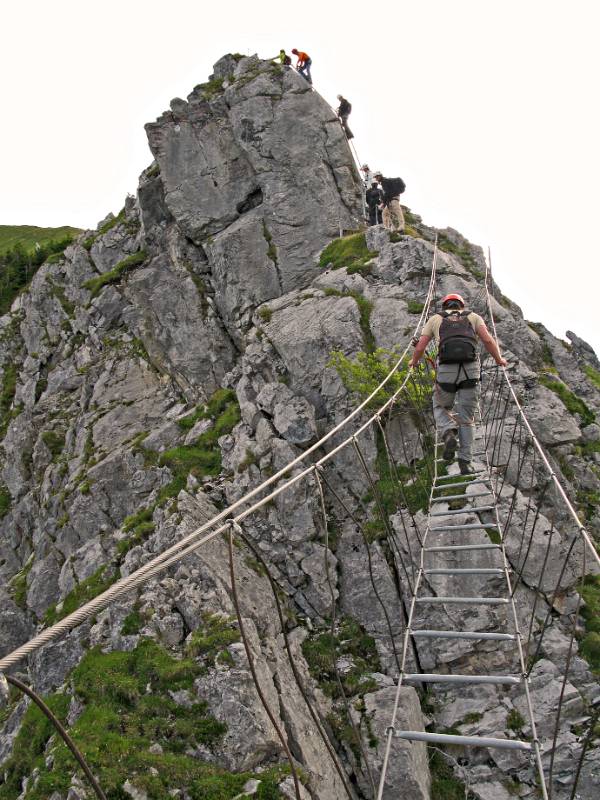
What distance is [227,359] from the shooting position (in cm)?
2106

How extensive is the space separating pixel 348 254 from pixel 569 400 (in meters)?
9.13

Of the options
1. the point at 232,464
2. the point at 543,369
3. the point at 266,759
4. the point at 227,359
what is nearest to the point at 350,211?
the point at 227,359

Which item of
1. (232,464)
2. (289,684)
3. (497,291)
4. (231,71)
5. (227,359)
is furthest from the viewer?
(231,71)

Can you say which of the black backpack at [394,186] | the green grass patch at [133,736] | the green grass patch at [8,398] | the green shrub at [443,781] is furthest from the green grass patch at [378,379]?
the green grass patch at [8,398]

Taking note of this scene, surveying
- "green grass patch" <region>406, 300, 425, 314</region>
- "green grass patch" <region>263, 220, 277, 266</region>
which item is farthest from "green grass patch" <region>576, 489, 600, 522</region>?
"green grass patch" <region>263, 220, 277, 266</region>

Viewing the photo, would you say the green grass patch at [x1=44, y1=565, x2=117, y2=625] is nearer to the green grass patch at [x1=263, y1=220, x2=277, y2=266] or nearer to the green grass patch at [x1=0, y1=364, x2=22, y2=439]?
the green grass patch at [x1=263, y1=220, x2=277, y2=266]

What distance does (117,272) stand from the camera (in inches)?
998

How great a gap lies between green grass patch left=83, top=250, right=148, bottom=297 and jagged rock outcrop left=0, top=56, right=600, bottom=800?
0.13 m

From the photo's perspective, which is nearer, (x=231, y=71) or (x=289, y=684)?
(x=289, y=684)

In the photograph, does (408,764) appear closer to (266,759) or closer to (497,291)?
(266,759)

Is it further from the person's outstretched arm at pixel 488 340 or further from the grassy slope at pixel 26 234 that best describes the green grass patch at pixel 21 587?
the grassy slope at pixel 26 234

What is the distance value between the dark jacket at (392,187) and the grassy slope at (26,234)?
7539cm

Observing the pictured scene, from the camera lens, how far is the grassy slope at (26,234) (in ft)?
280

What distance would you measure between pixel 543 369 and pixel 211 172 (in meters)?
15.7
